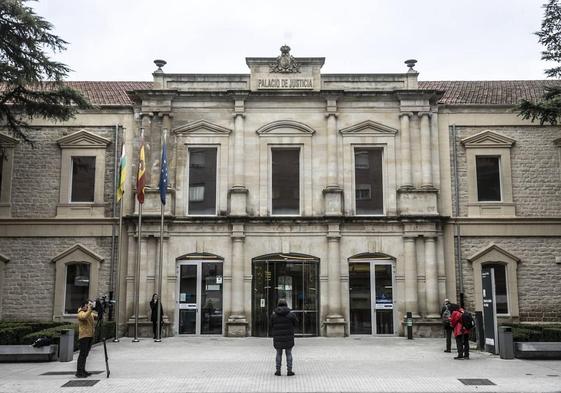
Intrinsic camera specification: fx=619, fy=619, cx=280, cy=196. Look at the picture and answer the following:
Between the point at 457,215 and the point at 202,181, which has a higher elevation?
the point at 202,181

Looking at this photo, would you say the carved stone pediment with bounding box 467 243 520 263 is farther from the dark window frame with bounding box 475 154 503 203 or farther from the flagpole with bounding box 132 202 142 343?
the flagpole with bounding box 132 202 142 343

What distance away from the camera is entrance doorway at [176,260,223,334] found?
26.1 m

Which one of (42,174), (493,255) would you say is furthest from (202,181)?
(493,255)

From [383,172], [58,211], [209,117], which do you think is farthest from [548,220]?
[58,211]

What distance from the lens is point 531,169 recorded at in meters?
27.4

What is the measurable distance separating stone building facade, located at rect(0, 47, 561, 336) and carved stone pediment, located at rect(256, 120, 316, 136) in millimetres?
68

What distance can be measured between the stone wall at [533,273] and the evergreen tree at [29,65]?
57.5 ft

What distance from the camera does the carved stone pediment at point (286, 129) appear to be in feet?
89.8

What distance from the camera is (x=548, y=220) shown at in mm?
26828

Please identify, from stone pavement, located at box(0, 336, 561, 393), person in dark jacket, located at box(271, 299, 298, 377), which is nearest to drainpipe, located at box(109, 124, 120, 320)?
stone pavement, located at box(0, 336, 561, 393)

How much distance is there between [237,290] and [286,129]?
739 centimetres

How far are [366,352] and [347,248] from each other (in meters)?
6.91

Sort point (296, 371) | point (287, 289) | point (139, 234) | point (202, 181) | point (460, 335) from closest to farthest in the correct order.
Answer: point (296, 371), point (460, 335), point (139, 234), point (287, 289), point (202, 181)

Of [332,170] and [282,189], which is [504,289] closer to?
[332,170]
